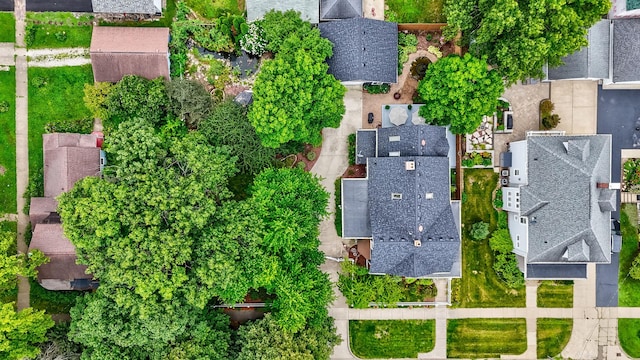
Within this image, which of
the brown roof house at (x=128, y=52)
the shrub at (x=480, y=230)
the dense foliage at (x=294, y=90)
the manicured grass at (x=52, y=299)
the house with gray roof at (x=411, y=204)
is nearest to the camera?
the dense foliage at (x=294, y=90)

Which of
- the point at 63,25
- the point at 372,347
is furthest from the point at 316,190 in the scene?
the point at 63,25

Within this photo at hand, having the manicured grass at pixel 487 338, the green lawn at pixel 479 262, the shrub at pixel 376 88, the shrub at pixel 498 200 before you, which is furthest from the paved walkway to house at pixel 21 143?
the shrub at pixel 498 200

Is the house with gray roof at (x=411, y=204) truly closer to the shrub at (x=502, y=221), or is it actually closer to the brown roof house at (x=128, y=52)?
the shrub at (x=502, y=221)

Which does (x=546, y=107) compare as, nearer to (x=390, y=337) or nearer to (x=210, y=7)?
(x=390, y=337)

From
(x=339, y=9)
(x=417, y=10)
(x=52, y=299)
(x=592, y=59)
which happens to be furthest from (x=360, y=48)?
(x=52, y=299)

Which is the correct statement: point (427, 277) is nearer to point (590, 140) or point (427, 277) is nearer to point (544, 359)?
point (544, 359)

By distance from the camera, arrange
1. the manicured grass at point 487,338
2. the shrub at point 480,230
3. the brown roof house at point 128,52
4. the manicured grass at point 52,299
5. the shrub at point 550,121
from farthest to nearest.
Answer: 1. the manicured grass at point 487,338
2. the shrub at point 550,121
3. the shrub at point 480,230
4. the manicured grass at point 52,299
5. the brown roof house at point 128,52

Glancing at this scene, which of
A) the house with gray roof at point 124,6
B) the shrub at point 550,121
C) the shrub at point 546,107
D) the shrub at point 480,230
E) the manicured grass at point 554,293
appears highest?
the house with gray roof at point 124,6
